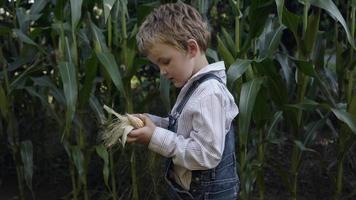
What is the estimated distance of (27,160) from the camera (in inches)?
108

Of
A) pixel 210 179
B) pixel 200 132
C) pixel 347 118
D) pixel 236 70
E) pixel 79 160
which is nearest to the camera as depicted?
pixel 200 132

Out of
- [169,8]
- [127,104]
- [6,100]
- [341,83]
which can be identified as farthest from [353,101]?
[6,100]

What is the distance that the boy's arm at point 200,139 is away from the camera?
1521 millimetres

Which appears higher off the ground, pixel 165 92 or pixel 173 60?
pixel 173 60

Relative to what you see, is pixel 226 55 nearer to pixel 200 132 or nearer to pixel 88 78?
pixel 88 78

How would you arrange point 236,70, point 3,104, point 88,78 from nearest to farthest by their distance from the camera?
point 236,70
point 88,78
point 3,104

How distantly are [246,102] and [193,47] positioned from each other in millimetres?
734

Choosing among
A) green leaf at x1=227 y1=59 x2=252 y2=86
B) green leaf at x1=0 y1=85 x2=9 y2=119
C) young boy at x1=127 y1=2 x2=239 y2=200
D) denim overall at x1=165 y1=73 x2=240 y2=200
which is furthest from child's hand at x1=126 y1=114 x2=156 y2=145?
green leaf at x1=0 y1=85 x2=9 y2=119

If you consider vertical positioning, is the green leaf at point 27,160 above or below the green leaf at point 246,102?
below

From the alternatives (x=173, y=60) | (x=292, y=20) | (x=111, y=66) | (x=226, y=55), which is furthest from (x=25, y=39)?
(x=173, y=60)

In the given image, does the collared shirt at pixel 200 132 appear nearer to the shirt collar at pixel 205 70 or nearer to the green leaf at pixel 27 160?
the shirt collar at pixel 205 70

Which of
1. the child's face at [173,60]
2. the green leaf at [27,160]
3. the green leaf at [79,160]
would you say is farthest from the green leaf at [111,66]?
the child's face at [173,60]

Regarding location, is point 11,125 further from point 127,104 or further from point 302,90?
point 302,90

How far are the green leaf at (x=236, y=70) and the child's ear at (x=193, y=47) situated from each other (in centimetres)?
66
